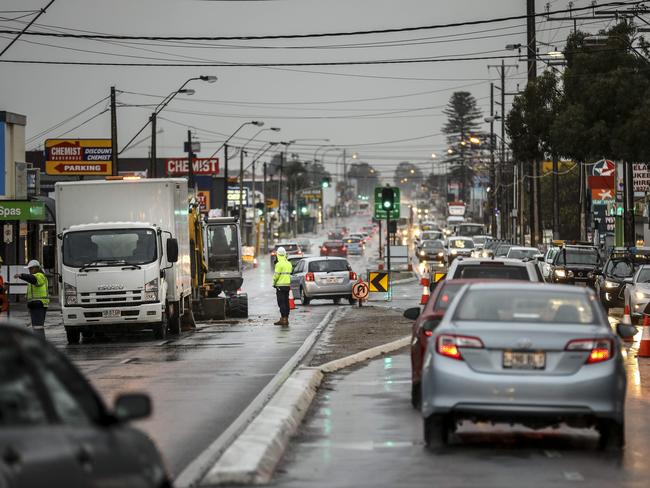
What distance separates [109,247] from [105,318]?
1472 mm

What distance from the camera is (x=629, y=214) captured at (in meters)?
51.9

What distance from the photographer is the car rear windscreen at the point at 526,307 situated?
1278cm

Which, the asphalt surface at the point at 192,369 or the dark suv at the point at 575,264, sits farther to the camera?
the dark suv at the point at 575,264

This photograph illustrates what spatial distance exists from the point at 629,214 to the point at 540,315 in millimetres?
40131

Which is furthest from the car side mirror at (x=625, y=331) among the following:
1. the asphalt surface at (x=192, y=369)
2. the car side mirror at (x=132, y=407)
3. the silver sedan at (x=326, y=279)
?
the silver sedan at (x=326, y=279)

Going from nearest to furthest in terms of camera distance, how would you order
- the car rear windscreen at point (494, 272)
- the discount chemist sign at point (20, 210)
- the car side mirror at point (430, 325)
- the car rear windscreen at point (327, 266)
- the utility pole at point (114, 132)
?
the car side mirror at point (430, 325) < the car rear windscreen at point (494, 272) < the utility pole at point (114, 132) < the car rear windscreen at point (327, 266) < the discount chemist sign at point (20, 210)

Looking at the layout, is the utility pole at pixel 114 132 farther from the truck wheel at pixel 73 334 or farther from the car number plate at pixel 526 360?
the car number plate at pixel 526 360

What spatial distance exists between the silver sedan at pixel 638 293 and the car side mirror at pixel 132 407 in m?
26.4

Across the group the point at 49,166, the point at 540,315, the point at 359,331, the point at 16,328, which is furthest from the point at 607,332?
the point at 49,166

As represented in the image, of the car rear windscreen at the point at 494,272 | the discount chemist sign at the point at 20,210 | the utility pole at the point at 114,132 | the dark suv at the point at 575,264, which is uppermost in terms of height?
the utility pole at the point at 114,132

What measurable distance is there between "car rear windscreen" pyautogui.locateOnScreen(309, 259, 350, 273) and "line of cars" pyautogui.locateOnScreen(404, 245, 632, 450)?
110 feet

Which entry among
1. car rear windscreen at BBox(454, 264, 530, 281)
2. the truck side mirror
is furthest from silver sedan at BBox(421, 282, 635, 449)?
the truck side mirror

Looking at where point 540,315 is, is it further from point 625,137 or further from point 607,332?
point 625,137

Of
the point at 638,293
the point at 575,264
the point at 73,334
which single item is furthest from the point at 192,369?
the point at 575,264
